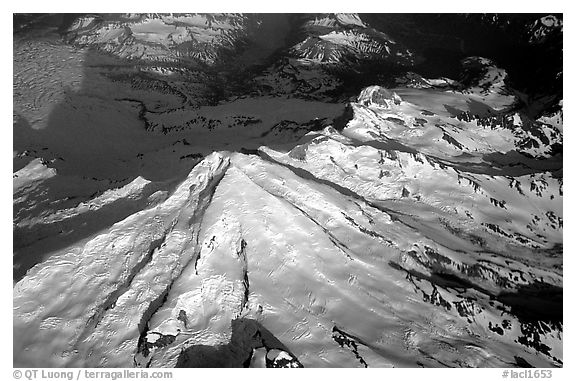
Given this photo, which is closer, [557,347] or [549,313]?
[557,347]

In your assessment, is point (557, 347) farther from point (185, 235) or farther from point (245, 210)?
point (185, 235)

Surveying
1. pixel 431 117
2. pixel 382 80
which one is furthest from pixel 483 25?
pixel 431 117

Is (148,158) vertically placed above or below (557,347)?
above

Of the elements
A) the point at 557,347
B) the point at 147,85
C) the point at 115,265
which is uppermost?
the point at 147,85

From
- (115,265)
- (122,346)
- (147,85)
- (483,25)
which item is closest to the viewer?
(122,346)

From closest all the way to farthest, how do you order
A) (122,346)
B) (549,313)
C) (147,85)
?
(122,346), (549,313), (147,85)

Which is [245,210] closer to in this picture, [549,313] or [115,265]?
[115,265]

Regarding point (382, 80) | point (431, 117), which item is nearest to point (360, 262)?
point (431, 117)
